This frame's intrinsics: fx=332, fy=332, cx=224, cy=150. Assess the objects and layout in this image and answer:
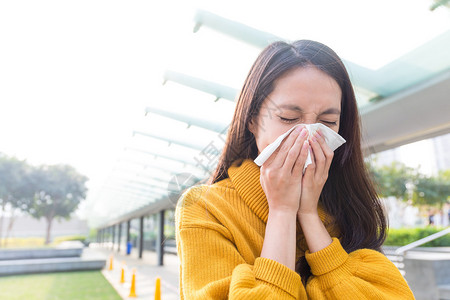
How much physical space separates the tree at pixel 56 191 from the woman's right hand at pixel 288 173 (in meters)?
36.1

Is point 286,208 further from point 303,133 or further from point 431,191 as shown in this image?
point 431,191

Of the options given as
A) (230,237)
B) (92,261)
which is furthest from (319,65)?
(92,261)

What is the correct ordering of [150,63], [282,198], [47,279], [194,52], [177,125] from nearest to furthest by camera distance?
[282,198] < [194,52] < [150,63] < [177,125] < [47,279]

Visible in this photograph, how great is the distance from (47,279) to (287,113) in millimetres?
15379

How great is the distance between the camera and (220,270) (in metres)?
0.92

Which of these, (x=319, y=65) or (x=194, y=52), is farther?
(x=194, y=52)

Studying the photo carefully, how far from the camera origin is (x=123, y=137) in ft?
32.5

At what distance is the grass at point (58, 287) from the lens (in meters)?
10.0

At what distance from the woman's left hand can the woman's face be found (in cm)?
7

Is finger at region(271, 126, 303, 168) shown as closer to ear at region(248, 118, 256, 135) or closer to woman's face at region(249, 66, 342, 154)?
woman's face at region(249, 66, 342, 154)

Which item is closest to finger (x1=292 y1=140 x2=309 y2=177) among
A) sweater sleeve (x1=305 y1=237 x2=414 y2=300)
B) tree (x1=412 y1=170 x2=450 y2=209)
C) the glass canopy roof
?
sweater sleeve (x1=305 y1=237 x2=414 y2=300)

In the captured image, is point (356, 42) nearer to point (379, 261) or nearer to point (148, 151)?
point (379, 261)

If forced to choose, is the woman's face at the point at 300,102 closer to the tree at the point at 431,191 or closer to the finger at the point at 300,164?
the finger at the point at 300,164

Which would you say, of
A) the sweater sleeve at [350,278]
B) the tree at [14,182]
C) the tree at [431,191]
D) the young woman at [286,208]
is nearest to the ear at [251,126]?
the young woman at [286,208]
